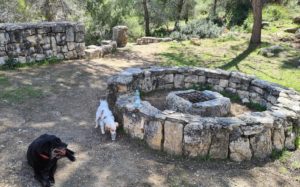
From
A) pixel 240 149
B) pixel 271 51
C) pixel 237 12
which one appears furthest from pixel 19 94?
pixel 237 12

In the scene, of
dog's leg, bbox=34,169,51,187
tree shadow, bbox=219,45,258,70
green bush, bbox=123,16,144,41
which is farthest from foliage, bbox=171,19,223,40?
dog's leg, bbox=34,169,51,187

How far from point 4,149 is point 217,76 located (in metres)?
5.09

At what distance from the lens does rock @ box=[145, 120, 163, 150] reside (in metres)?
5.50

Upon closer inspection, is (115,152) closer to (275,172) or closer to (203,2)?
(275,172)

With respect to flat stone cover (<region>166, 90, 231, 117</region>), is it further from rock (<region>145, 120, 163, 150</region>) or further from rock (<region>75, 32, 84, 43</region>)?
rock (<region>75, 32, 84, 43</region>)

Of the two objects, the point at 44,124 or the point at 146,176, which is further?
the point at 44,124

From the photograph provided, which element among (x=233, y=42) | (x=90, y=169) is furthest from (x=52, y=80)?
(x=233, y=42)

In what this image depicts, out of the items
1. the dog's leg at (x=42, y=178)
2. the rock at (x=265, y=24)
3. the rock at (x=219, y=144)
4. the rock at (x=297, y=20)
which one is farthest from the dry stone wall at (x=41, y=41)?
the rock at (x=297, y=20)

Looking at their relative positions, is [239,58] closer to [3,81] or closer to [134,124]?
[134,124]

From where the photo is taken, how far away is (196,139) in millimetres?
5316

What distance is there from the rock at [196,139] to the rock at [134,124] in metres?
0.77

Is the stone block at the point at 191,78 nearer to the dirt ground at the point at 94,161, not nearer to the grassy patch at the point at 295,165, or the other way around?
the dirt ground at the point at 94,161

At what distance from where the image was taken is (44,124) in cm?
638

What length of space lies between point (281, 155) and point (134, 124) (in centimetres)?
239
